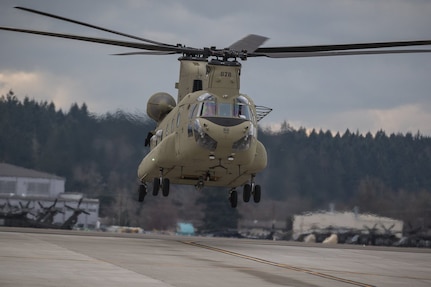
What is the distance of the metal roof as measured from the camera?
55844mm

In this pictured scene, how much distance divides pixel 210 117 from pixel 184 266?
9.60 metres

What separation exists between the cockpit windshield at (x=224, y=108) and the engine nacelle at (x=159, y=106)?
605 cm

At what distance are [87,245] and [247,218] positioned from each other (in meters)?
28.3

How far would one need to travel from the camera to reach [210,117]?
30.3m

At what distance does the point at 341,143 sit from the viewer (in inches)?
2057

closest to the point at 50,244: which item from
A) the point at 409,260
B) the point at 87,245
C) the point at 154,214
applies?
the point at 87,245

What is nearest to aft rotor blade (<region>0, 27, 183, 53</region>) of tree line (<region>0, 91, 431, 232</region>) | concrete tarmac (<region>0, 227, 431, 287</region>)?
concrete tarmac (<region>0, 227, 431, 287</region>)

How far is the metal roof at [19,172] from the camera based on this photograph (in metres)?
55.8

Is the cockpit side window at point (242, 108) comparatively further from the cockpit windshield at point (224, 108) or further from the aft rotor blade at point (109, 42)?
the aft rotor blade at point (109, 42)

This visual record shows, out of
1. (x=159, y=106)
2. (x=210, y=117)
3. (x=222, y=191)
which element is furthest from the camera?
(x=222, y=191)

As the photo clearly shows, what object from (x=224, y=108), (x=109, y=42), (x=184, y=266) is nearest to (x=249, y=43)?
(x=224, y=108)

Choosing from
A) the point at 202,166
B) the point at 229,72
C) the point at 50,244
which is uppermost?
the point at 229,72

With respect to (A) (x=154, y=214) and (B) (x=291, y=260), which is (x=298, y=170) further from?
(B) (x=291, y=260)

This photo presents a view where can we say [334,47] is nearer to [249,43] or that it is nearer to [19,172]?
[249,43]
